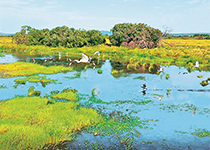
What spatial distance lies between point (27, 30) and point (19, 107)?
56679 mm

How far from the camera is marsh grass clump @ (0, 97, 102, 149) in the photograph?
9.70 metres

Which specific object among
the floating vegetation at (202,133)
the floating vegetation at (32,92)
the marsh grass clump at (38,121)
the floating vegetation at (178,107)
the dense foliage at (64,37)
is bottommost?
the floating vegetation at (202,133)

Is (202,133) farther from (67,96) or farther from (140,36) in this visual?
(140,36)

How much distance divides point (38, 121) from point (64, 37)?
46.8 meters

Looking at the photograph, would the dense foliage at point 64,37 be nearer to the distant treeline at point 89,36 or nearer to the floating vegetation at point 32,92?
the distant treeline at point 89,36

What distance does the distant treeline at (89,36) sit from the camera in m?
50.0

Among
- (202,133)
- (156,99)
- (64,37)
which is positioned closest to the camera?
(202,133)

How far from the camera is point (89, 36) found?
194 ft

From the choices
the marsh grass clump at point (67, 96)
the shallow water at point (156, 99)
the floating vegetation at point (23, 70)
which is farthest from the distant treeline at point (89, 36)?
the marsh grass clump at point (67, 96)

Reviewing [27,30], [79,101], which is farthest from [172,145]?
[27,30]

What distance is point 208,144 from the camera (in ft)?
33.8

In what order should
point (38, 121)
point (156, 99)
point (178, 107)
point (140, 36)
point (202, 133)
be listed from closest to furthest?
1. point (202, 133)
2. point (38, 121)
3. point (178, 107)
4. point (156, 99)
5. point (140, 36)

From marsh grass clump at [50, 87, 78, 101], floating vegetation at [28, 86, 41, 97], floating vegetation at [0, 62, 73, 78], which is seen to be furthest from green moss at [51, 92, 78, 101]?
floating vegetation at [0, 62, 73, 78]

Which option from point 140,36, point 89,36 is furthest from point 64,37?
point 140,36
